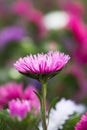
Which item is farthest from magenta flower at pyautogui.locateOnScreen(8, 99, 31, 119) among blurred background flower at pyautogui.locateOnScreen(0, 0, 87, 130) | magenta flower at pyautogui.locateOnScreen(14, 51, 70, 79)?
blurred background flower at pyautogui.locateOnScreen(0, 0, 87, 130)

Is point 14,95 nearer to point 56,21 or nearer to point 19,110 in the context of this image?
point 19,110

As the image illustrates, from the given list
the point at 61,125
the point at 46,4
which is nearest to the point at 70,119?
the point at 61,125

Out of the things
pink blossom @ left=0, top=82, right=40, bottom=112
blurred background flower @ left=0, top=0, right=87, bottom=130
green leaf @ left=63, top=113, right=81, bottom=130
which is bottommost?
green leaf @ left=63, top=113, right=81, bottom=130

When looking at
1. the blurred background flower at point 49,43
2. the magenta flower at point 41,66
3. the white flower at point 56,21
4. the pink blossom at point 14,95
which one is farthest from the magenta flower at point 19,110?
the white flower at point 56,21

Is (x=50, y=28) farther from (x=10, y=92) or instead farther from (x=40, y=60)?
(x=40, y=60)

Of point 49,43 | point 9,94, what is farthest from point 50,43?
point 9,94

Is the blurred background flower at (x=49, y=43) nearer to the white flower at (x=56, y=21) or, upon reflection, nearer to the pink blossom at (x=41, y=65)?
the white flower at (x=56, y=21)

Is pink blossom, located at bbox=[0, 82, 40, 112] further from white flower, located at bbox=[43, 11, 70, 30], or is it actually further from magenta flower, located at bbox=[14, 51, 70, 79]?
white flower, located at bbox=[43, 11, 70, 30]

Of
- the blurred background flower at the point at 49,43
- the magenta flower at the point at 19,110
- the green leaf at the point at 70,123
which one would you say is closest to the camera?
the magenta flower at the point at 19,110
